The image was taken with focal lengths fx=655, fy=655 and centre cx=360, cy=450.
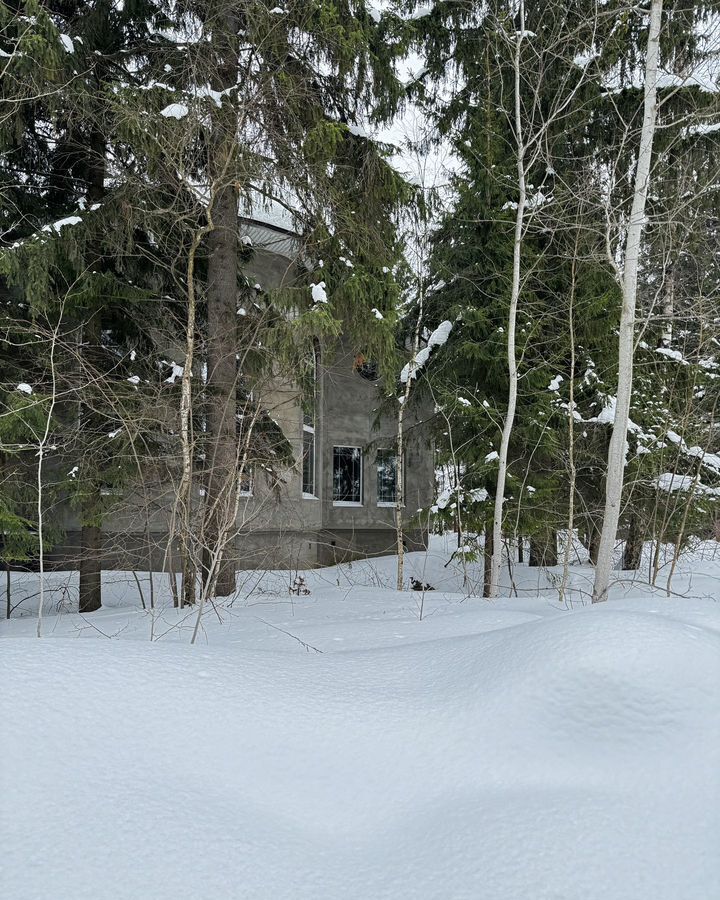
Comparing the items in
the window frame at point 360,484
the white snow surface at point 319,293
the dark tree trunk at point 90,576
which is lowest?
the dark tree trunk at point 90,576

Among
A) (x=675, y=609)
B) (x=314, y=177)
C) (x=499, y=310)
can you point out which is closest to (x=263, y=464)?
(x=314, y=177)

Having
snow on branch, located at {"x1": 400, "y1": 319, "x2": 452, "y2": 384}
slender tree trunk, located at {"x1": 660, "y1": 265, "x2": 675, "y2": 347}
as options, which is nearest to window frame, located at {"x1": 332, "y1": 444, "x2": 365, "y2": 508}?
snow on branch, located at {"x1": 400, "y1": 319, "x2": 452, "y2": 384}

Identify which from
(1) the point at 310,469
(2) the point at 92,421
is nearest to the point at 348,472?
(1) the point at 310,469

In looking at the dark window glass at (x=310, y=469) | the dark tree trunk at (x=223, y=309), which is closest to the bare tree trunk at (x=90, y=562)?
A: the dark tree trunk at (x=223, y=309)

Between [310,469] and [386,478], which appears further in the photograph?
[386,478]

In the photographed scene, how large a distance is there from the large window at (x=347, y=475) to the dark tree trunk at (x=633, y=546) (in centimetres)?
743

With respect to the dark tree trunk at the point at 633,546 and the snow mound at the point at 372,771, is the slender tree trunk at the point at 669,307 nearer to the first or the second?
the dark tree trunk at the point at 633,546

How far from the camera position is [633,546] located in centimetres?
1230

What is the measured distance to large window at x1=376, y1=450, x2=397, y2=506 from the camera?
1844cm

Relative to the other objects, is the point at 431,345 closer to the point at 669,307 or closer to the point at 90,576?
the point at 669,307

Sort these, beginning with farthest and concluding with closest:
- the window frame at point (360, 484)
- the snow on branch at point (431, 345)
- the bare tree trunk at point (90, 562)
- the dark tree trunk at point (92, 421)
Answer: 1. the window frame at point (360, 484)
2. the snow on branch at point (431, 345)
3. the bare tree trunk at point (90, 562)
4. the dark tree trunk at point (92, 421)

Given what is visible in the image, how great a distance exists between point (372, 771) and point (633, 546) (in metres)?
10.9

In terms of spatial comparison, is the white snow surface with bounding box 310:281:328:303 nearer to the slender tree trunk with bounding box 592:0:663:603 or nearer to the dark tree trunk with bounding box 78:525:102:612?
the slender tree trunk with bounding box 592:0:663:603

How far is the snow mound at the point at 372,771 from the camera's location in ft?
6.70
